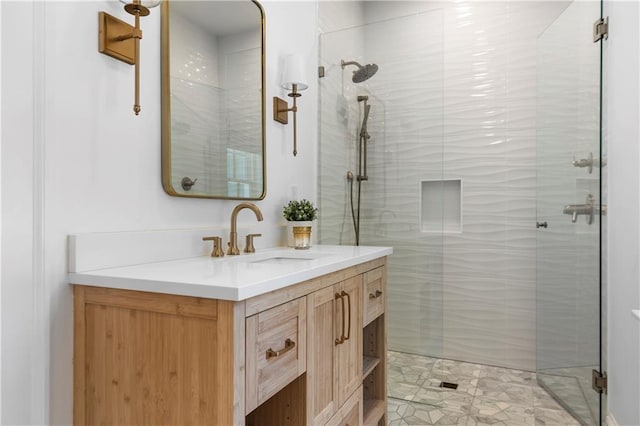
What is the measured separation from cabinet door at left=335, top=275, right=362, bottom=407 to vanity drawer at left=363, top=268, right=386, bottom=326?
74 millimetres

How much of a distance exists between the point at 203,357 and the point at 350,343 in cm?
72

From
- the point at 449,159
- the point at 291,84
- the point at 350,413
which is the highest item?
the point at 291,84

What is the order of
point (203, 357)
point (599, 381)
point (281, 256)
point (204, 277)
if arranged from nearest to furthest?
point (203, 357) < point (204, 277) < point (281, 256) < point (599, 381)

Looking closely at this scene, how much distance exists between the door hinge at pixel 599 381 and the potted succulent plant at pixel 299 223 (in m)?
1.51

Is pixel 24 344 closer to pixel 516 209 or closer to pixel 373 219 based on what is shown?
pixel 373 219

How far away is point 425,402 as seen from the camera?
231cm

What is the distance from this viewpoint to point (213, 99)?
1.68 metres

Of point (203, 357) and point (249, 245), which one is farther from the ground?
point (249, 245)

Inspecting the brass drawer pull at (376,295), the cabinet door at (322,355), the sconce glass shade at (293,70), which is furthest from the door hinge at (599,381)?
the sconce glass shade at (293,70)

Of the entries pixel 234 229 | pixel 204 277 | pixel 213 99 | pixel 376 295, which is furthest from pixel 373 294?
pixel 213 99

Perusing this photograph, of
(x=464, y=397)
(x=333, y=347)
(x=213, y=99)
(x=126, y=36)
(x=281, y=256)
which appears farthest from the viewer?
(x=464, y=397)

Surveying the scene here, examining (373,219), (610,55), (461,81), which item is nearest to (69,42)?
(373,219)

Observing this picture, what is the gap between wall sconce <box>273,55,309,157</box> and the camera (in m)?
2.11

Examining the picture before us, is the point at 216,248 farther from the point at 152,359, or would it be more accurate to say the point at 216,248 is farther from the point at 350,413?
the point at 350,413
